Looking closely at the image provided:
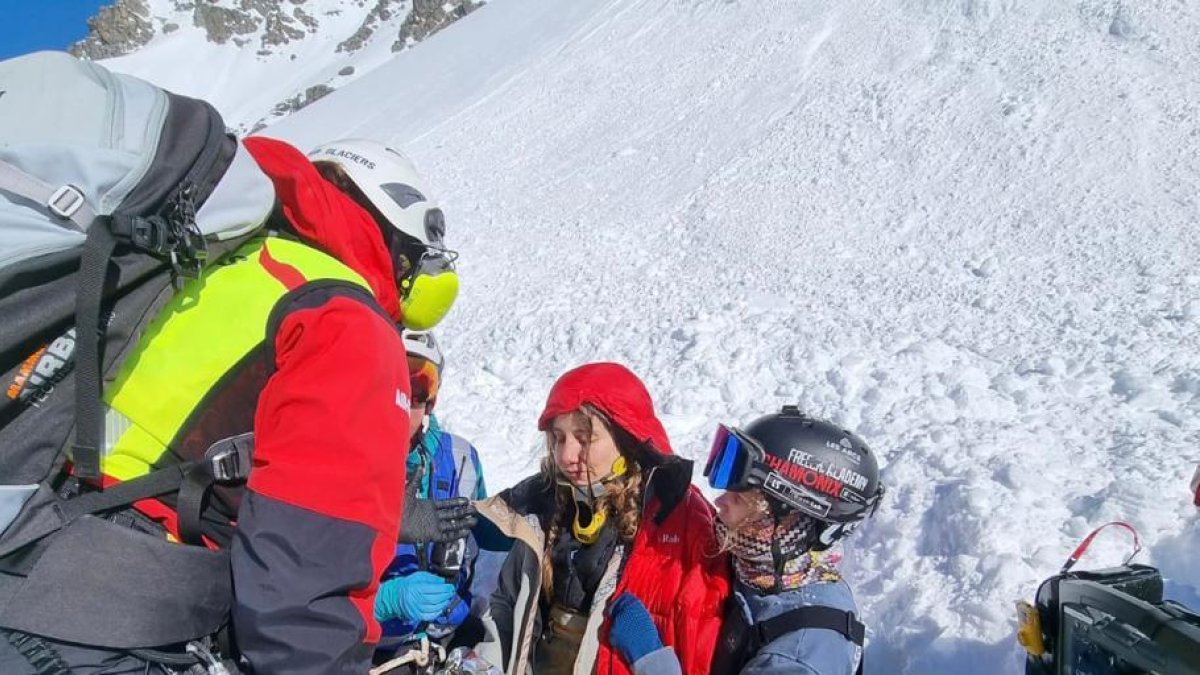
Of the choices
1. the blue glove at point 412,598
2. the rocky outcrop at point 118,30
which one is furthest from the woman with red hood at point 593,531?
the rocky outcrop at point 118,30

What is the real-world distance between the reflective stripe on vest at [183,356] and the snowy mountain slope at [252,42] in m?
66.3

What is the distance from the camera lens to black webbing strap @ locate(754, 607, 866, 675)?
109 inches

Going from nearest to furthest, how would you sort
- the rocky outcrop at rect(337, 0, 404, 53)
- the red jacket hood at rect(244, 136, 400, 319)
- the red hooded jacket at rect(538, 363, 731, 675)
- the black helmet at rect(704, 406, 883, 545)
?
the red jacket hood at rect(244, 136, 400, 319)
the black helmet at rect(704, 406, 883, 545)
the red hooded jacket at rect(538, 363, 731, 675)
the rocky outcrop at rect(337, 0, 404, 53)

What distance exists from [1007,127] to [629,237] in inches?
182

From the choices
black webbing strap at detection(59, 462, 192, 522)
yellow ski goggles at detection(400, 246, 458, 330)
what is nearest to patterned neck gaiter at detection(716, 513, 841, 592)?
yellow ski goggles at detection(400, 246, 458, 330)

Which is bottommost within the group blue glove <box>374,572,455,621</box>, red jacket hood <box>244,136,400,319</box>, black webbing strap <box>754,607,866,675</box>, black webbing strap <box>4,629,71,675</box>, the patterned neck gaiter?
blue glove <box>374,572,455,621</box>

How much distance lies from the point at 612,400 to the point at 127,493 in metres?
2.01

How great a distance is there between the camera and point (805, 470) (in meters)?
2.99

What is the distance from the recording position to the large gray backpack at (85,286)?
152 centimetres

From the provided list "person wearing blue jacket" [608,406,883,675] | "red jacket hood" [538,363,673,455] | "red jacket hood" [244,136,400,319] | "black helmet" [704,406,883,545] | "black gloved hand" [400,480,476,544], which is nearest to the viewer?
"red jacket hood" [244,136,400,319]

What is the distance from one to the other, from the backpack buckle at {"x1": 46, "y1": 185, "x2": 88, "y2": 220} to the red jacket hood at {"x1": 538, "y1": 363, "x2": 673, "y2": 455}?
217cm

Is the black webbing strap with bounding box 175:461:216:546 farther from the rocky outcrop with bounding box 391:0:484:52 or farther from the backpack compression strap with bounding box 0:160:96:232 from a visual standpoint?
the rocky outcrop with bounding box 391:0:484:52

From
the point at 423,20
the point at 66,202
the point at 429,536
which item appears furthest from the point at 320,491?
the point at 423,20

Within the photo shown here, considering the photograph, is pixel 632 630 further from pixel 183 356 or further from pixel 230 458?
pixel 183 356
